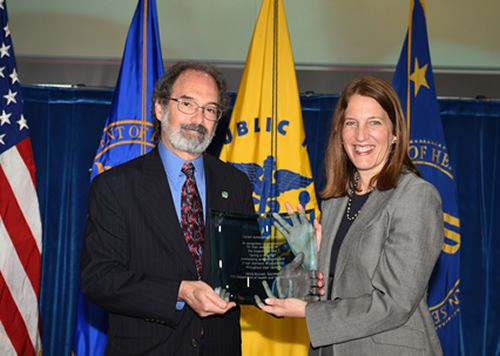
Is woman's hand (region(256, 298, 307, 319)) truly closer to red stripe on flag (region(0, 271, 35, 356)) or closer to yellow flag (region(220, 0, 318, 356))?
yellow flag (region(220, 0, 318, 356))

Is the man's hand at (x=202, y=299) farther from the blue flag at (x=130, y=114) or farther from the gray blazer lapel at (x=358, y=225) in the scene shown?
the blue flag at (x=130, y=114)

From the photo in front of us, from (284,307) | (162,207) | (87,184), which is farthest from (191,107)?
(87,184)

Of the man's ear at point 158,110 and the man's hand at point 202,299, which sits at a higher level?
the man's ear at point 158,110

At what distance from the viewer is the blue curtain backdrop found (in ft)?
16.2

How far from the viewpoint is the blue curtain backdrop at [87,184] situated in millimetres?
4941

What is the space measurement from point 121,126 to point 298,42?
2.16m

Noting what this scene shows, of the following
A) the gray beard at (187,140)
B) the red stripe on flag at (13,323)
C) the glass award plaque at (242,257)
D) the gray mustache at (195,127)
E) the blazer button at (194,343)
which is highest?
the gray mustache at (195,127)

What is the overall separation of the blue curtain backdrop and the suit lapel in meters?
2.90

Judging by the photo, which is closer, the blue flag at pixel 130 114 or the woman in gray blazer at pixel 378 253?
the woman in gray blazer at pixel 378 253

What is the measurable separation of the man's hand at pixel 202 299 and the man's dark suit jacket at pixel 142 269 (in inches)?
1.8

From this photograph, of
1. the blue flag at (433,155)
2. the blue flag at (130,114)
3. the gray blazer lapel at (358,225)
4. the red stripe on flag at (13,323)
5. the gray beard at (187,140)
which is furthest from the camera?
the blue flag at (433,155)

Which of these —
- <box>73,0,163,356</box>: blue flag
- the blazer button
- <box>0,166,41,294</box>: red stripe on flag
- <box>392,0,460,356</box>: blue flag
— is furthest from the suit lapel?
<box>392,0,460,356</box>: blue flag

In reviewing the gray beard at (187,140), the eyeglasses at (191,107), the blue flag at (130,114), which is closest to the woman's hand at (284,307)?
the gray beard at (187,140)

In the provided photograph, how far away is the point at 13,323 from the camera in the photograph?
3.59 meters
